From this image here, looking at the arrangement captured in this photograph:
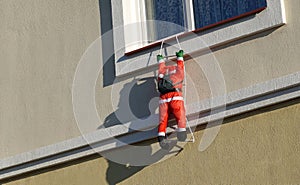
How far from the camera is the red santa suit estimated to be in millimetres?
7617

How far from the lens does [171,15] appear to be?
847cm

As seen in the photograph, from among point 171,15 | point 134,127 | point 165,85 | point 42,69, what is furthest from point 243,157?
point 42,69

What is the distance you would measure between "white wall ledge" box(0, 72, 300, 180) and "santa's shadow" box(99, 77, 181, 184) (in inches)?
1.4

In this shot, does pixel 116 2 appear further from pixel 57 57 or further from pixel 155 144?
pixel 155 144

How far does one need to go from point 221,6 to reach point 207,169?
165 centimetres

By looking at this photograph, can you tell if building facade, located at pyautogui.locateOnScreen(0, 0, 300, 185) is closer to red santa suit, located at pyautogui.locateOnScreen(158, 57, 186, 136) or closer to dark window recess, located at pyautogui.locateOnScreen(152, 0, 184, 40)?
dark window recess, located at pyautogui.locateOnScreen(152, 0, 184, 40)

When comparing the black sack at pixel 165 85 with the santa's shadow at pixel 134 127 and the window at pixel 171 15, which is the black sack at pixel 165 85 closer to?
the santa's shadow at pixel 134 127

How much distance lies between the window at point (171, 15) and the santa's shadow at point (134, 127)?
50cm

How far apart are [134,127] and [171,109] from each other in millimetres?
551

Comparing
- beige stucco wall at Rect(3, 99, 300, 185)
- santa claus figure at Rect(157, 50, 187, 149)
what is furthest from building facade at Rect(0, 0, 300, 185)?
santa claus figure at Rect(157, 50, 187, 149)

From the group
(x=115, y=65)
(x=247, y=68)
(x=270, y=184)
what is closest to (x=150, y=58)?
(x=115, y=65)

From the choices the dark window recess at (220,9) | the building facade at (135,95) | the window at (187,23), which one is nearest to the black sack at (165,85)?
the building facade at (135,95)

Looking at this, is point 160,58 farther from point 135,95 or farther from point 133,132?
→ point 133,132

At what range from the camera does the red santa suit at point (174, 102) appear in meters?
7.62
